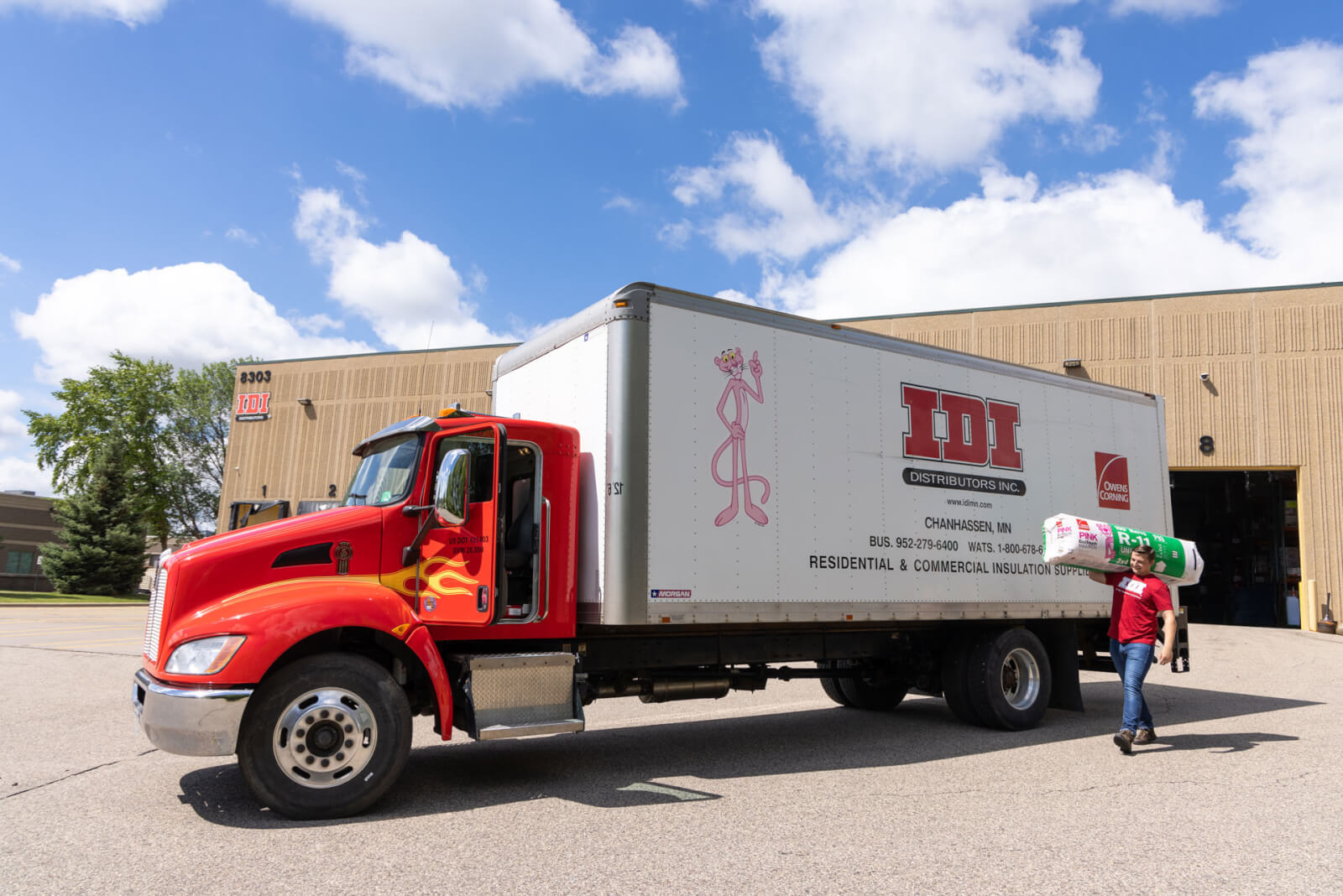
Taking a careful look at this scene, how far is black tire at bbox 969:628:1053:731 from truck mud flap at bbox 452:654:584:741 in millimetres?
4593

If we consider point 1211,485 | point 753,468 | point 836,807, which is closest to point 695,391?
point 753,468

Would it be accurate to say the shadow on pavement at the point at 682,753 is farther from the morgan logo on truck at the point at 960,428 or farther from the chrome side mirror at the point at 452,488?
the morgan logo on truck at the point at 960,428

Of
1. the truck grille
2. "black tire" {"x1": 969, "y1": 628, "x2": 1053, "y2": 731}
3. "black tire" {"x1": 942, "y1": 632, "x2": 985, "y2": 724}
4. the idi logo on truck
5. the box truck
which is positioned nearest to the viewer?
the box truck

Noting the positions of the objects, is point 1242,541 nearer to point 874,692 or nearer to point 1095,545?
point 874,692

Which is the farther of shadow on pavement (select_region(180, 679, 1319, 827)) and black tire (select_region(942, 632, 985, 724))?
black tire (select_region(942, 632, 985, 724))

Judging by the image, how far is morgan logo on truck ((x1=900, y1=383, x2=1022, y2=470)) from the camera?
8438 millimetres

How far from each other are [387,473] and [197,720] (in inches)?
84.1

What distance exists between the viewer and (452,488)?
6082 millimetres

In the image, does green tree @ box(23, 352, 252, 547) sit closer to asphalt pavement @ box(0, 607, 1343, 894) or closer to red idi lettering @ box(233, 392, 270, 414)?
red idi lettering @ box(233, 392, 270, 414)

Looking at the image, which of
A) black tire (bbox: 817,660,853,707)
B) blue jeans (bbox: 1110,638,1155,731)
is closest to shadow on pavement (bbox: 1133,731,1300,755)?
blue jeans (bbox: 1110,638,1155,731)

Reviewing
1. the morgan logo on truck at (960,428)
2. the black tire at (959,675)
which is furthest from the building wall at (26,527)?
the morgan logo on truck at (960,428)

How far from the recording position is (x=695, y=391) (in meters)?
7.04

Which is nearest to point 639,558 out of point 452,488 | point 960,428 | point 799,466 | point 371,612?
point 452,488

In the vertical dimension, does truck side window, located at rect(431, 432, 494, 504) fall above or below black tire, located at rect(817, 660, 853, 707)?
above
